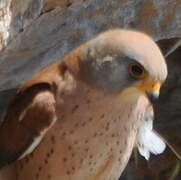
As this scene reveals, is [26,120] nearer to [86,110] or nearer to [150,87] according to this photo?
[86,110]

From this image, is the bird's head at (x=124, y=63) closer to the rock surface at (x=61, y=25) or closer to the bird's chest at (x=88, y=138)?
the bird's chest at (x=88, y=138)

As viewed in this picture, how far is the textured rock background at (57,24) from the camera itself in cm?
351

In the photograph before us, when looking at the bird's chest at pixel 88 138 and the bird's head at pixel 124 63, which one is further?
the bird's chest at pixel 88 138

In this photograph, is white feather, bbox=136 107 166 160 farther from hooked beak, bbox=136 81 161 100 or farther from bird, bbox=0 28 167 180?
hooked beak, bbox=136 81 161 100

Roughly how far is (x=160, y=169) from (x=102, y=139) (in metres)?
1.88

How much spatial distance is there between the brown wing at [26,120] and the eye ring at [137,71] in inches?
17.9

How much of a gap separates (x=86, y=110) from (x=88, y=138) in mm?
145

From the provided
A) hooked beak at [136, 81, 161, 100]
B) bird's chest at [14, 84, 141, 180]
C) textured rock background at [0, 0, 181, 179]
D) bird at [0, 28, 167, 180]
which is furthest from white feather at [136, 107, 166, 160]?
hooked beak at [136, 81, 161, 100]

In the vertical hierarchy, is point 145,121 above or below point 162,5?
below

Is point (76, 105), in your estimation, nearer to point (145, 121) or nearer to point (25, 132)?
point (25, 132)

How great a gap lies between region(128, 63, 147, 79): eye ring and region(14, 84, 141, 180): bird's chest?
0.25 meters

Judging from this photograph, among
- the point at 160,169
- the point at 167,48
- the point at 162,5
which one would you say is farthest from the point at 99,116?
the point at 160,169

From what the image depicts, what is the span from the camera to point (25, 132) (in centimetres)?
366

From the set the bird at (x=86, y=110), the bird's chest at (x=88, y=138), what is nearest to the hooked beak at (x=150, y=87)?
the bird at (x=86, y=110)
